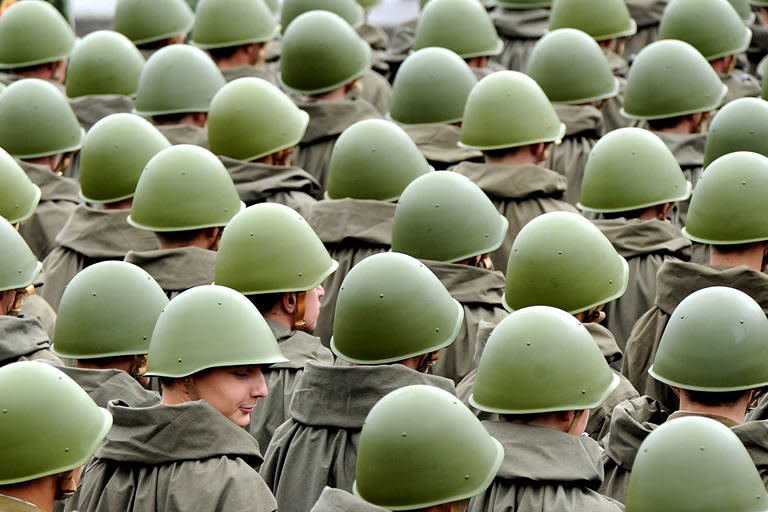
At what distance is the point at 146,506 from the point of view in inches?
272

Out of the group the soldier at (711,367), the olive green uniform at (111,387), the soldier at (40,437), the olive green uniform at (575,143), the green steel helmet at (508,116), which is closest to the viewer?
the soldier at (40,437)

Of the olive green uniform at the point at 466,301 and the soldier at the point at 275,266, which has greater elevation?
the soldier at the point at 275,266

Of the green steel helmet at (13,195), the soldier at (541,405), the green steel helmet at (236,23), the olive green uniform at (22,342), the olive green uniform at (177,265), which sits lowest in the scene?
the green steel helmet at (236,23)

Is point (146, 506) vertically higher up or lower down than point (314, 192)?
higher up

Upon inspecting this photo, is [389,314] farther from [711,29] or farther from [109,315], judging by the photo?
[711,29]

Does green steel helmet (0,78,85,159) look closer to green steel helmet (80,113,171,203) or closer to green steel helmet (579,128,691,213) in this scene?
green steel helmet (80,113,171,203)

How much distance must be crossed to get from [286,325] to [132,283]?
75 centimetres

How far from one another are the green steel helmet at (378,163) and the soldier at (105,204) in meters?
1.05

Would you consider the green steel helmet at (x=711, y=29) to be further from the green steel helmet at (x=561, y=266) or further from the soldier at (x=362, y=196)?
the green steel helmet at (x=561, y=266)

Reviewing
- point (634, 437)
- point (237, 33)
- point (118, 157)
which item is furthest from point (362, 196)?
point (237, 33)

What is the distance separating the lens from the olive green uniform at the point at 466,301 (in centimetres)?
882

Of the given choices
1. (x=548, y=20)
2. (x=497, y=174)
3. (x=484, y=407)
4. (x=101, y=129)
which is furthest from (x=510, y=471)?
(x=548, y=20)

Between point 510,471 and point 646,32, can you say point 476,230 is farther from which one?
point 646,32

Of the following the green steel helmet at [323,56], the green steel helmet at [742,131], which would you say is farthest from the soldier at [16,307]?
the green steel helmet at [323,56]
